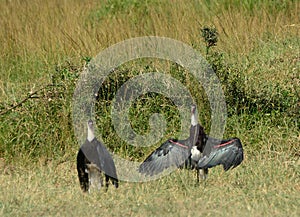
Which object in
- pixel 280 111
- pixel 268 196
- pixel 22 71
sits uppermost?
pixel 22 71

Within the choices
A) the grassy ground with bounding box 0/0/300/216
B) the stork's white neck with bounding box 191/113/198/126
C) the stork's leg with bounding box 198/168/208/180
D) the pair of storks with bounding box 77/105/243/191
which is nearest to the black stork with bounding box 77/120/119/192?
the pair of storks with bounding box 77/105/243/191

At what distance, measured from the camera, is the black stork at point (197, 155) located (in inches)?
221

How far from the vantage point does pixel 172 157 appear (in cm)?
574

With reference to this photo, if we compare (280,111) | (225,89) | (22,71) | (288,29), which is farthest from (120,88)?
(288,29)

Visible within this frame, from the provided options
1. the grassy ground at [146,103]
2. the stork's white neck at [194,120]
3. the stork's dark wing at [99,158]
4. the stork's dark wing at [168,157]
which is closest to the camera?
the grassy ground at [146,103]

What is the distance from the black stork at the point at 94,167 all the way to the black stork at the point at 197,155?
14.1 inches

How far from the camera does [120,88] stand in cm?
715

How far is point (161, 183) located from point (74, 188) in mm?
711

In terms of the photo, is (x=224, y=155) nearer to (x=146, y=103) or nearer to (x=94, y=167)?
(x=94, y=167)

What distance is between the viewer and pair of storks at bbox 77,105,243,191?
18.1ft

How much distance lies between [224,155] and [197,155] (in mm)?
230

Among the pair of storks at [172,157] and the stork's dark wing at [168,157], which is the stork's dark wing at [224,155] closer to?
the pair of storks at [172,157]

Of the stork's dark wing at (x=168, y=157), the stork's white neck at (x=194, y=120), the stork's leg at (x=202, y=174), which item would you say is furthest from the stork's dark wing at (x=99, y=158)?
the stork's white neck at (x=194, y=120)

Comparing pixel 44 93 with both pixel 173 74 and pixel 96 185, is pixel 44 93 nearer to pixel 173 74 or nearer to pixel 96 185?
pixel 173 74
